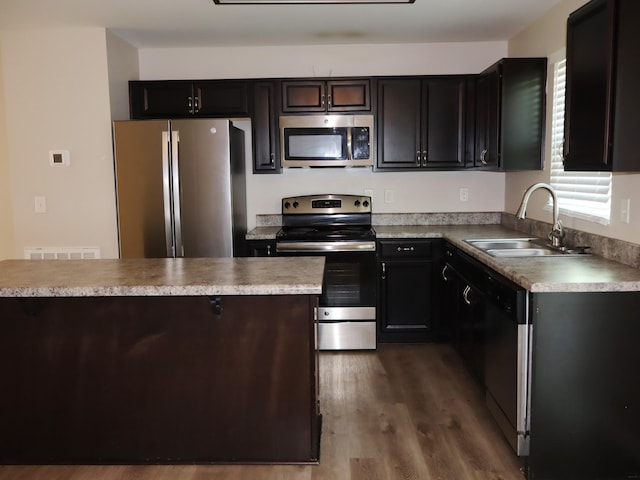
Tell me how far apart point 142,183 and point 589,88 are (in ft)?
9.44

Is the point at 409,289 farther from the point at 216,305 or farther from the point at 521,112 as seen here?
the point at 216,305

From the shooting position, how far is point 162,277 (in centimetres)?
239

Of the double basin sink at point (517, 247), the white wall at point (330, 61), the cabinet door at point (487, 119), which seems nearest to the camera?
the double basin sink at point (517, 247)

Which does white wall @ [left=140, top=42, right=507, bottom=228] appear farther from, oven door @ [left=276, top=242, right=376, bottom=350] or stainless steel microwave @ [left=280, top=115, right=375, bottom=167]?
oven door @ [left=276, top=242, right=376, bottom=350]

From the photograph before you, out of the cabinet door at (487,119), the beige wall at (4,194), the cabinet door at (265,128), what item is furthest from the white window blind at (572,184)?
the beige wall at (4,194)

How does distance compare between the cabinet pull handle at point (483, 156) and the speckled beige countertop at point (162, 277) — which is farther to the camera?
the cabinet pull handle at point (483, 156)

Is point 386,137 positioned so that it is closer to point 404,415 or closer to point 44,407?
point 404,415

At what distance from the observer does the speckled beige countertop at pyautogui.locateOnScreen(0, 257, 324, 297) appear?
222 centimetres

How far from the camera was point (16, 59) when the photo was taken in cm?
388

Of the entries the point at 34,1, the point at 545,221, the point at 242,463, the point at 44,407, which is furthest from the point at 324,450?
the point at 34,1

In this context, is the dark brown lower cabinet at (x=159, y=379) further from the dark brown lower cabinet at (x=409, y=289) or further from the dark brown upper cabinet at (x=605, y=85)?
the dark brown lower cabinet at (x=409, y=289)

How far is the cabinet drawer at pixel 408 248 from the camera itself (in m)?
4.03

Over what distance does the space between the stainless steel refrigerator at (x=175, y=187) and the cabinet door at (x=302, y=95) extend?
0.60 metres

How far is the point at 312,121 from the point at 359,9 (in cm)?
99
